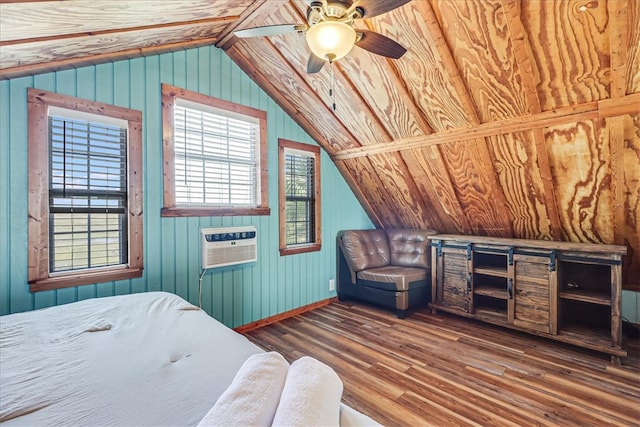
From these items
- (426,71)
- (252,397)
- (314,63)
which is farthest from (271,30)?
(252,397)

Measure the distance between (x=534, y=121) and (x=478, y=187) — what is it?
0.91m

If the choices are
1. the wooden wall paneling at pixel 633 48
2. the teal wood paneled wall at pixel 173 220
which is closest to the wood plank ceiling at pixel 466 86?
the wooden wall paneling at pixel 633 48

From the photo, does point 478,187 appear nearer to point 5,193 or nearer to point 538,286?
point 538,286

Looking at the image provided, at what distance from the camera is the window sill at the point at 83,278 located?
2054 millimetres

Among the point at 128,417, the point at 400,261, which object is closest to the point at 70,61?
the point at 128,417

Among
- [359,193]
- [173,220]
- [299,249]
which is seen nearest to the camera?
[173,220]

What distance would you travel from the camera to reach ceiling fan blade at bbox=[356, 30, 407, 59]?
183 centimetres

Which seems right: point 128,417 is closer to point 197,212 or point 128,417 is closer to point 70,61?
point 197,212

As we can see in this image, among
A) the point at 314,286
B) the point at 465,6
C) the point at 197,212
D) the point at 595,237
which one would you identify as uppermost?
the point at 465,6

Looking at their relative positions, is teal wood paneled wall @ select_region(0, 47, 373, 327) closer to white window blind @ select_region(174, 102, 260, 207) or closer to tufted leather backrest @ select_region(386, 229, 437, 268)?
white window blind @ select_region(174, 102, 260, 207)

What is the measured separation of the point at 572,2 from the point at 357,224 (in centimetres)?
343

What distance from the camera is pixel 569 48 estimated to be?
77.2 inches

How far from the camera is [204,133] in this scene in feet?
9.74

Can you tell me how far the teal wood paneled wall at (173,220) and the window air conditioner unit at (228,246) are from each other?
0.34 ft
